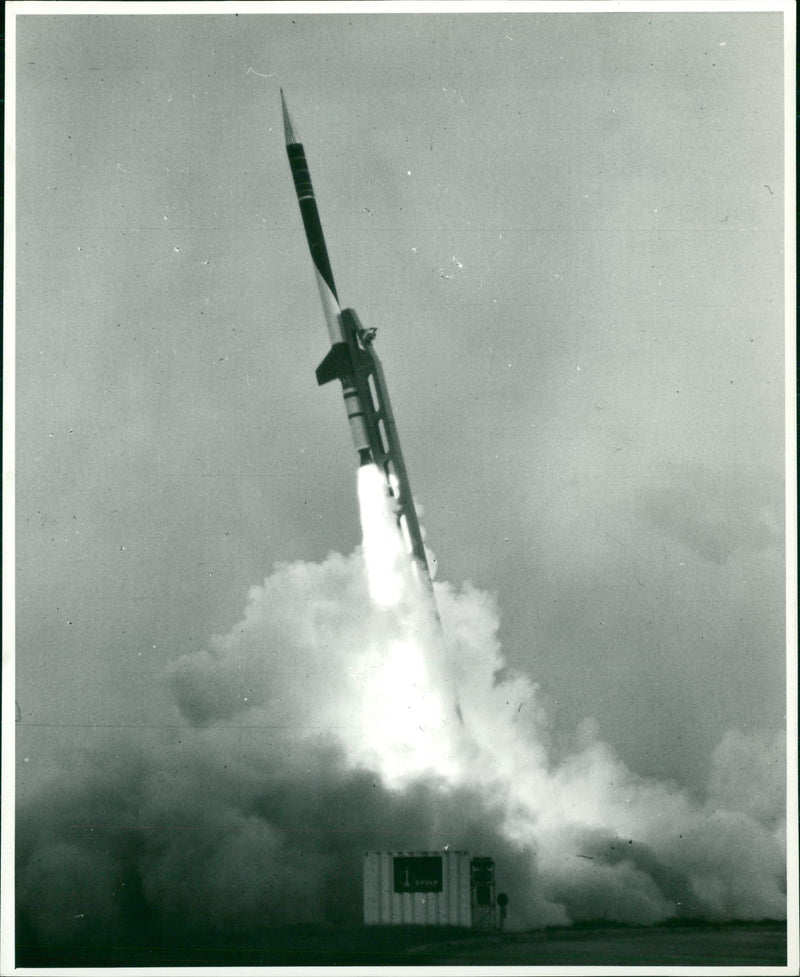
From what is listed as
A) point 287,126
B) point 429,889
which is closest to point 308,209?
point 287,126

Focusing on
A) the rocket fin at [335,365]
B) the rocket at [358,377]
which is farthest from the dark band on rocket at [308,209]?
the rocket fin at [335,365]

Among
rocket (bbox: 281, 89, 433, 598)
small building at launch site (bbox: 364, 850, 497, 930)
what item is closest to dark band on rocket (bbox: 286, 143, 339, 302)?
rocket (bbox: 281, 89, 433, 598)

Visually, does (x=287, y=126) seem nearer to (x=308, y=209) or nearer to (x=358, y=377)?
(x=308, y=209)

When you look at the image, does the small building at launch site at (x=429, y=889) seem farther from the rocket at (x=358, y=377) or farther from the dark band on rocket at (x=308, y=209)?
the dark band on rocket at (x=308, y=209)

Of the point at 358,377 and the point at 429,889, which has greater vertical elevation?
the point at 358,377

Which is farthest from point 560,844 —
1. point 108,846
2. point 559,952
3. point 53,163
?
point 53,163

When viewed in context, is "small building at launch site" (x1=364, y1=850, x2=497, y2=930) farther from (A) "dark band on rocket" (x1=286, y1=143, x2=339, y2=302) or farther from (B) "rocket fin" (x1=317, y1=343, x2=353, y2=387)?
(A) "dark band on rocket" (x1=286, y1=143, x2=339, y2=302)
